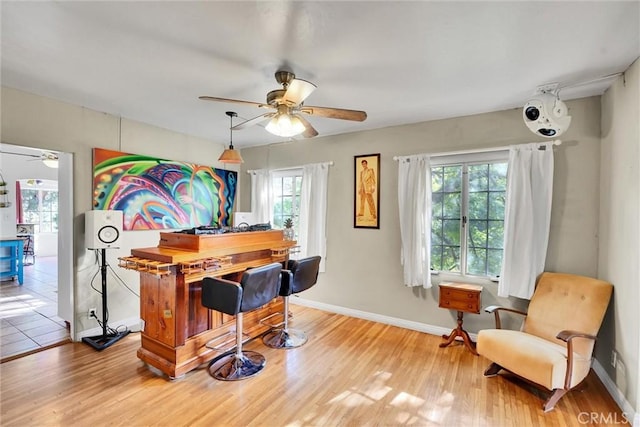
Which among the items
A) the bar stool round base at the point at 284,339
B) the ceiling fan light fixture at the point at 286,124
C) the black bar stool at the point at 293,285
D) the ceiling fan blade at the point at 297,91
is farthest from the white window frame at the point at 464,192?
the ceiling fan blade at the point at 297,91

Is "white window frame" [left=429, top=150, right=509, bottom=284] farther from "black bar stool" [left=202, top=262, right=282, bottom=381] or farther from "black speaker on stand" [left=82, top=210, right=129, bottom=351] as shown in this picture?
"black speaker on stand" [left=82, top=210, right=129, bottom=351]

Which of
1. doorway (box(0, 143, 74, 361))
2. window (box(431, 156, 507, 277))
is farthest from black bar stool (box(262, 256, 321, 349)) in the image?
doorway (box(0, 143, 74, 361))

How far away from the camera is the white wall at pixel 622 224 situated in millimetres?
2066

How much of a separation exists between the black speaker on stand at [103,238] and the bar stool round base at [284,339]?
64.3 inches

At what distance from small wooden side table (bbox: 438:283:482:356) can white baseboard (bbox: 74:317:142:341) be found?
142 inches

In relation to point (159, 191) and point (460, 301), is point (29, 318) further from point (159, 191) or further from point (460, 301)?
point (460, 301)

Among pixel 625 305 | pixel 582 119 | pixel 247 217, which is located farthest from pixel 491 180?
pixel 247 217

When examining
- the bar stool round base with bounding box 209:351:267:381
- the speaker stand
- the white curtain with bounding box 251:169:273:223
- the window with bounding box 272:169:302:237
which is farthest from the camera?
the white curtain with bounding box 251:169:273:223

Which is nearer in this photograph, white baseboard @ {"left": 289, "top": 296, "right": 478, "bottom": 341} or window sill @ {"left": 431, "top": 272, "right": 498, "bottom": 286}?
window sill @ {"left": 431, "top": 272, "right": 498, "bottom": 286}

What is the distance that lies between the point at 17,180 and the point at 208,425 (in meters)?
8.85

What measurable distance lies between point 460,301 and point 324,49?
273 cm

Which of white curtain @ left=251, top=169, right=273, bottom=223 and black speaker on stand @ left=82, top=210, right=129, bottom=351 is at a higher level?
white curtain @ left=251, top=169, right=273, bottom=223

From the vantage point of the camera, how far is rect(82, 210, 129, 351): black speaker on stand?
119 inches

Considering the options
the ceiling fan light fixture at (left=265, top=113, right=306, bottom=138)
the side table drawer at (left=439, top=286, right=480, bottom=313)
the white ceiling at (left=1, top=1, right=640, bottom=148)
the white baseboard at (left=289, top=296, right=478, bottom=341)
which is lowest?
the white baseboard at (left=289, top=296, right=478, bottom=341)
